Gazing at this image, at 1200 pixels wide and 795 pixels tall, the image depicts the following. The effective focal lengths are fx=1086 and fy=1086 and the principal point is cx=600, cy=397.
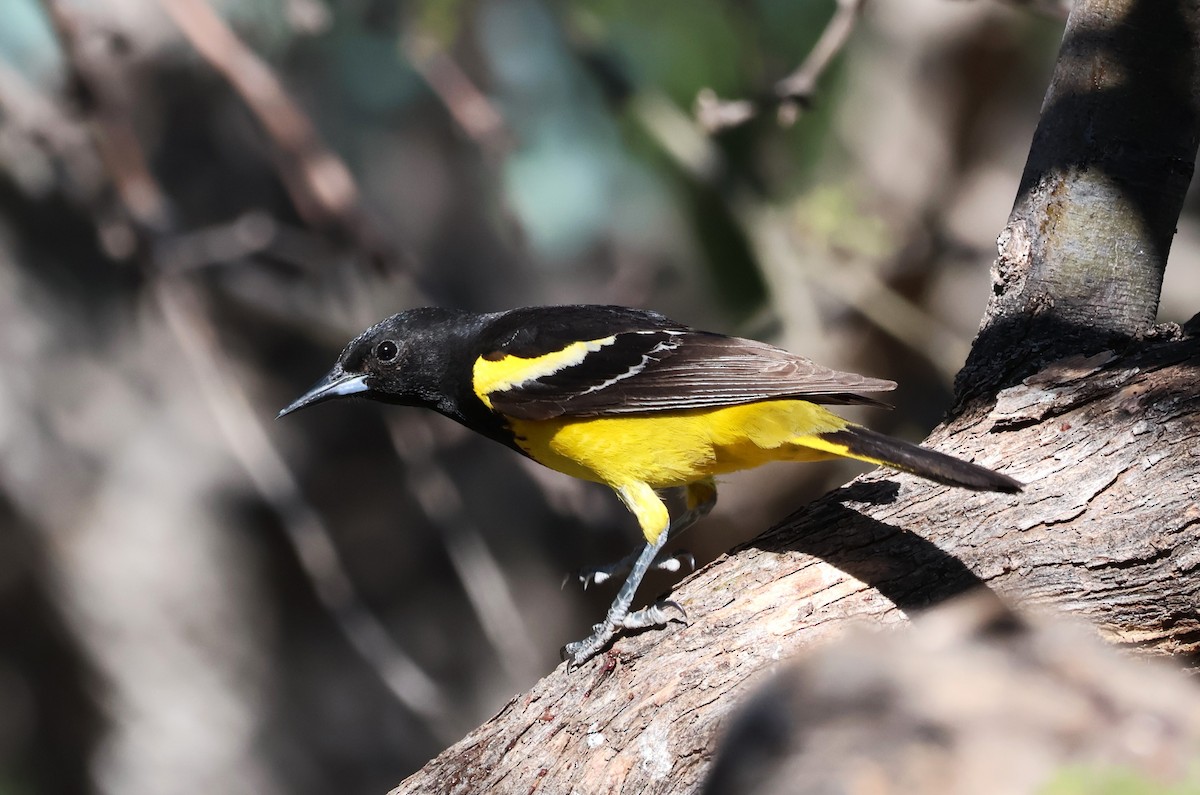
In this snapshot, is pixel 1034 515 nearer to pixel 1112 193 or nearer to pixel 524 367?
pixel 1112 193

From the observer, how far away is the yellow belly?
12.5 ft

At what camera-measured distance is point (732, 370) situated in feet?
12.8

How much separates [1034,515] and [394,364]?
2584 mm

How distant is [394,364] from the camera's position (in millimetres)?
4531

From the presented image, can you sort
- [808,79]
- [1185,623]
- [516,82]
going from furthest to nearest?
[516,82], [808,79], [1185,623]

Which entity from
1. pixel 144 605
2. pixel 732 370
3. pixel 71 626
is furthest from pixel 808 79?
pixel 71 626

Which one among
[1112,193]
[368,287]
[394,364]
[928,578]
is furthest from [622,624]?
[368,287]

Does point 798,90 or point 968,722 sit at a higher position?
point 798,90

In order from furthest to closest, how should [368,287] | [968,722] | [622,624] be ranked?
1. [368,287]
2. [622,624]
3. [968,722]

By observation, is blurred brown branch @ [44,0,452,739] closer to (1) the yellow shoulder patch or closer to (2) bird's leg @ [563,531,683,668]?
(1) the yellow shoulder patch

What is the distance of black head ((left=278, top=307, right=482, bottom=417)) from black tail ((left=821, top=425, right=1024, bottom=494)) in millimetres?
1782

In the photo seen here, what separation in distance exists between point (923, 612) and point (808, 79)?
7.58ft

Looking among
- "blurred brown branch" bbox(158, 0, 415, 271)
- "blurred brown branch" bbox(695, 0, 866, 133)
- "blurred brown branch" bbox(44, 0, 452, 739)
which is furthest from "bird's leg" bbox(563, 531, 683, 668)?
"blurred brown branch" bbox(44, 0, 452, 739)

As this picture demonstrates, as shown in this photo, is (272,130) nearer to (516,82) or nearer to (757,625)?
(516,82)
